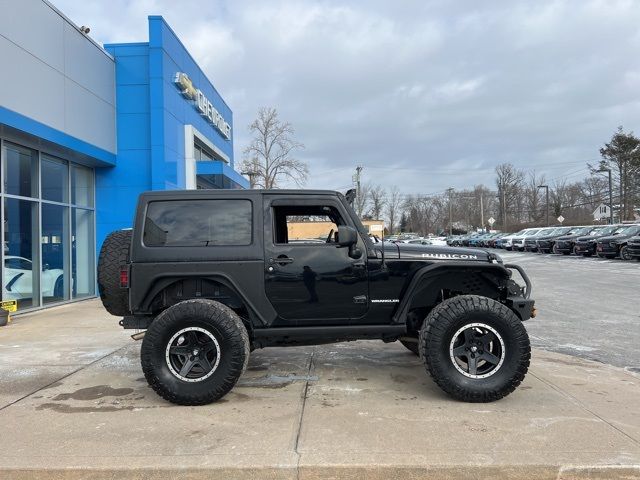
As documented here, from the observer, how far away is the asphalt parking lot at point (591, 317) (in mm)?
6826

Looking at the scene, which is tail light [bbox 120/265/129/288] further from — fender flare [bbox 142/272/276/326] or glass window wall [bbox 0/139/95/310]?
glass window wall [bbox 0/139/95/310]

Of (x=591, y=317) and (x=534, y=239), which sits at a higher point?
(x=534, y=239)

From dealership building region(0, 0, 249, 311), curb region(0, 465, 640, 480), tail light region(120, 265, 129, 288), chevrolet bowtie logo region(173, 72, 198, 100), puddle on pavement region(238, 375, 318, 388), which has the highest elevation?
chevrolet bowtie logo region(173, 72, 198, 100)

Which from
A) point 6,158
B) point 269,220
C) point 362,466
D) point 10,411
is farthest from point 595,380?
point 6,158

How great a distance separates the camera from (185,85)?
15.7m

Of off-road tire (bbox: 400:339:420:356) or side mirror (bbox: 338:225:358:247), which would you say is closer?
side mirror (bbox: 338:225:358:247)

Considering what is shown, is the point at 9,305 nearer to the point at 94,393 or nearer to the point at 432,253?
the point at 94,393

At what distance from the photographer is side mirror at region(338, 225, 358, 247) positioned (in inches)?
176

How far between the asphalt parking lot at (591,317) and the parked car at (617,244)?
715 centimetres

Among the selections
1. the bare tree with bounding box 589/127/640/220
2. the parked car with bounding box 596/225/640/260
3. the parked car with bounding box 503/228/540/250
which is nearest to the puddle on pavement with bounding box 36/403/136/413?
the parked car with bounding box 596/225/640/260

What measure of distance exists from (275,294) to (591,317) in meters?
7.23

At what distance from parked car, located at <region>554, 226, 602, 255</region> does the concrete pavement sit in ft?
81.5

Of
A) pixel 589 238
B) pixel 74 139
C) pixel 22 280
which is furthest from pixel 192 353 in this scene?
pixel 589 238

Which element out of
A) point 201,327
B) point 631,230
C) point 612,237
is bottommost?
point 201,327
